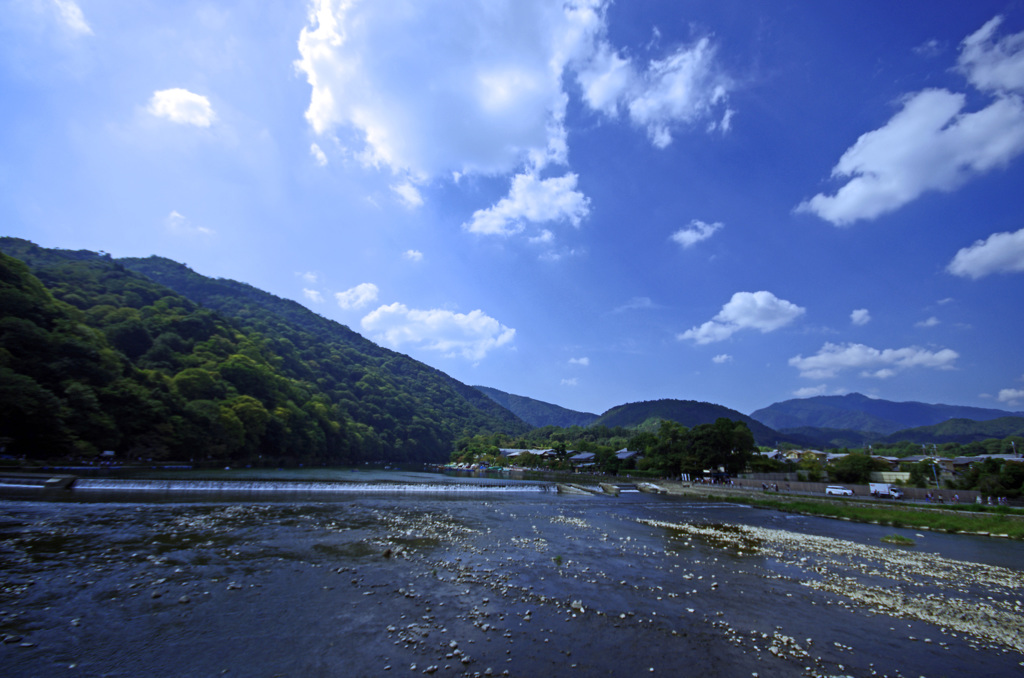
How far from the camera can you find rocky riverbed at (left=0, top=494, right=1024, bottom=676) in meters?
7.19

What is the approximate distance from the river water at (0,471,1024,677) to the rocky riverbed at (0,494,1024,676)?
6 cm

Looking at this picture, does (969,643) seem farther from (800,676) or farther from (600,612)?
(600,612)

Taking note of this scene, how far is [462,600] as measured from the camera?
10133 mm

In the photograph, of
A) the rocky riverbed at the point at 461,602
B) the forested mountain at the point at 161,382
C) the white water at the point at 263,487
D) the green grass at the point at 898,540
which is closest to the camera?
the rocky riverbed at the point at 461,602

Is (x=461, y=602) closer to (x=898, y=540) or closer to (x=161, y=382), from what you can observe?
(x=898, y=540)

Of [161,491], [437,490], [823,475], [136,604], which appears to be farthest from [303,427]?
[823,475]

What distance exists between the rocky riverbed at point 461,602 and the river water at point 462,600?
60mm

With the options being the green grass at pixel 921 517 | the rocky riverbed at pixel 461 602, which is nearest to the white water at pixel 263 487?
the rocky riverbed at pixel 461 602

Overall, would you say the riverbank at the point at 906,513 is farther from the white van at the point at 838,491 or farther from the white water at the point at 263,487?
the white water at the point at 263,487

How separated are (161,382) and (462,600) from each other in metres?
52.7

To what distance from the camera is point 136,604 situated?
8.70m

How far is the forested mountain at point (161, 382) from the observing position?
32.5 m

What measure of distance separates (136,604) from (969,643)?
712 inches

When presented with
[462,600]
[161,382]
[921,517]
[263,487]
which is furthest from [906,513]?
[161,382]
